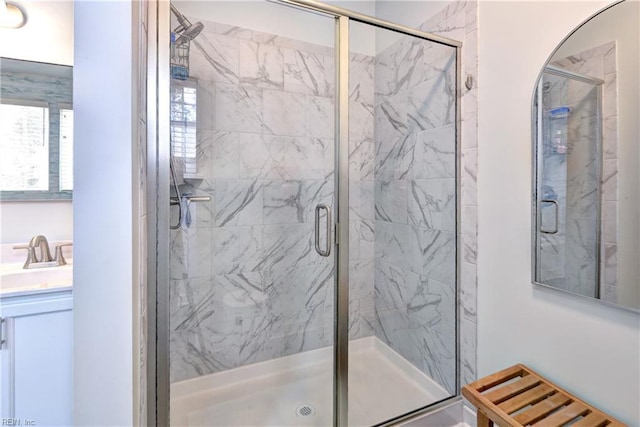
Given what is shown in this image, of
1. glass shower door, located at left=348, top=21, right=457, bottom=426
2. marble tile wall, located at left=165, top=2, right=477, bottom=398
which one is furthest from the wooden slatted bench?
glass shower door, located at left=348, top=21, right=457, bottom=426

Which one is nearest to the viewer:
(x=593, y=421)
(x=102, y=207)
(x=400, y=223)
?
(x=102, y=207)

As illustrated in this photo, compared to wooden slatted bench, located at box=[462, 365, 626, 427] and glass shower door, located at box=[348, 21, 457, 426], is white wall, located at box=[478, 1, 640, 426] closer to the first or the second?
wooden slatted bench, located at box=[462, 365, 626, 427]

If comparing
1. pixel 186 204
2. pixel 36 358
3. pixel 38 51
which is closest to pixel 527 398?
pixel 186 204

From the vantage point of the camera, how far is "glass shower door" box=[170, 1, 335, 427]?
1.61 m

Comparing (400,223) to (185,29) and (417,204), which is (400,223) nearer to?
(417,204)

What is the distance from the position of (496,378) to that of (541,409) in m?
0.19

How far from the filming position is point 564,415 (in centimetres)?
101

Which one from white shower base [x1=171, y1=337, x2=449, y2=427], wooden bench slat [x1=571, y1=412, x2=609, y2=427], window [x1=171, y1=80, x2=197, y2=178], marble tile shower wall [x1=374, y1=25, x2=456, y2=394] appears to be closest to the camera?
wooden bench slat [x1=571, y1=412, x2=609, y2=427]

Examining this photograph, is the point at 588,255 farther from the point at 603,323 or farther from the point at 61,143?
the point at 61,143

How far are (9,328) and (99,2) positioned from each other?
124cm

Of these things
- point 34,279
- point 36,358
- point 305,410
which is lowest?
point 305,410

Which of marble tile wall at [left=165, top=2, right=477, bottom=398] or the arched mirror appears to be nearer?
the arched mirror

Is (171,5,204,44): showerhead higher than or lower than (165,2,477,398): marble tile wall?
higher

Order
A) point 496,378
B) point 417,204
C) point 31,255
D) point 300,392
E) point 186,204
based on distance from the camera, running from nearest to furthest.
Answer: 1. point 496,378
2. point 31,255
3. point 186,204
4. point 300,392
5. point 417,204
